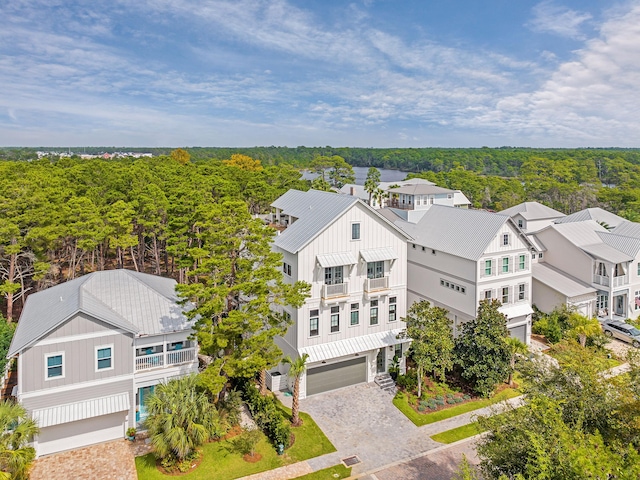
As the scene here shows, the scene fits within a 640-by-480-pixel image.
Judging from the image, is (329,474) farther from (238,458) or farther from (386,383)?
Result: (386,383)

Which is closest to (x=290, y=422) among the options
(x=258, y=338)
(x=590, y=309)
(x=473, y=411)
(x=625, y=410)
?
(x=258, y=338)

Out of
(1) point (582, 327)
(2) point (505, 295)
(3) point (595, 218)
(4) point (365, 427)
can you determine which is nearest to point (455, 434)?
(4) point (365, 427)

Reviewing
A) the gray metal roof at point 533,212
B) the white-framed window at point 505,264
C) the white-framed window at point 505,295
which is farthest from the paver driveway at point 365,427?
the gray metal roof at point 533,212

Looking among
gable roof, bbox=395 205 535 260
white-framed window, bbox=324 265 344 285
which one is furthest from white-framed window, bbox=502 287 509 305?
white-framed window, bbox=324 265 344 285

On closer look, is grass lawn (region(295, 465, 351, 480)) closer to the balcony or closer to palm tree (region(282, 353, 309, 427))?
palm tree (region(282, 353, 309, 427))

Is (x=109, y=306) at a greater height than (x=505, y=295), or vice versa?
(x=109, y=306)

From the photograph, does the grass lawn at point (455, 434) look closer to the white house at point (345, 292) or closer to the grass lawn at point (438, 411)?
the grass lawn at point (438, 411)

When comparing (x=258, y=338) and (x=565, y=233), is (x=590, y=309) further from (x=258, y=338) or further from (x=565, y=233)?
(x=258, y=338)
